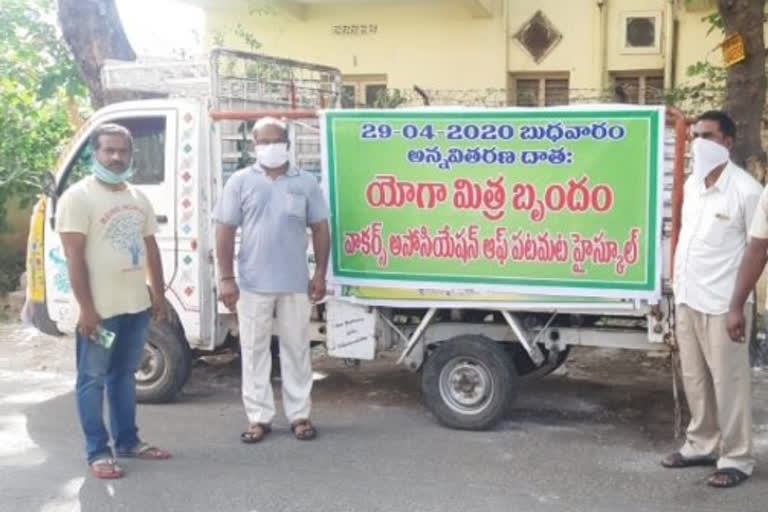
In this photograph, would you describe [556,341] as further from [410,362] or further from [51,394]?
[51,394]

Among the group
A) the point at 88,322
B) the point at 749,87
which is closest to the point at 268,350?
the point at 88,322

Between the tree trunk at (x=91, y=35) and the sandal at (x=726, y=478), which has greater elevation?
the tree trunk at (x=91, y=35)

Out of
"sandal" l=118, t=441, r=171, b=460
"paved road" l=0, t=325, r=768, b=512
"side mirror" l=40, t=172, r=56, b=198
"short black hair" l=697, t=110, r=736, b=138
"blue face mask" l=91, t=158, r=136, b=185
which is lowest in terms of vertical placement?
"paved road" l=0, t=325, r=768, b=512

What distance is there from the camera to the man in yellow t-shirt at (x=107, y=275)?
4609 mm

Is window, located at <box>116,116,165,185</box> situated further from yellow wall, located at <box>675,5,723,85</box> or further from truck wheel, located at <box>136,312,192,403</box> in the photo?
yellow wall, located at <box>675,5,723,85</box>

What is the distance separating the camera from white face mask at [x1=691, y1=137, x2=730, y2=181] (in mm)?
4516

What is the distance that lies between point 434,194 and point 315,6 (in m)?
8.33

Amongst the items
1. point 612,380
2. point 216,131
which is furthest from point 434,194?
point 612,380

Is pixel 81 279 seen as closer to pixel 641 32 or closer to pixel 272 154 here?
pixel 272 154

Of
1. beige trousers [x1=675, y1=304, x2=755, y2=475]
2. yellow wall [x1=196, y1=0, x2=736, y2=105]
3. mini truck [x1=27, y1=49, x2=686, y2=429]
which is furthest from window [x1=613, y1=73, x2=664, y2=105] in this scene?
beige trousers [x1=675, y1=304, x2=755, y2=475]

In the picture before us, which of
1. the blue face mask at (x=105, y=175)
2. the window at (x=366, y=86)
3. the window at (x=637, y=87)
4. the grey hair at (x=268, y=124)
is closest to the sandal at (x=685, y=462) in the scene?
the grey hair at (x=268, y=124)

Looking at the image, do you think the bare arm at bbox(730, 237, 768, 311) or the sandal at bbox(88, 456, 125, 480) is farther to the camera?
the sandal at bbox(88, 456, 125, 480)

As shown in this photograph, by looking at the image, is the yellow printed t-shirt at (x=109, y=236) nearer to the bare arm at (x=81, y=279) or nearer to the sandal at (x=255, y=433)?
the bare arm at (x=81, y=279)

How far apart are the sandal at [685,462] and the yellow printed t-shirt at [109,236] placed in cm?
289
